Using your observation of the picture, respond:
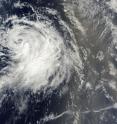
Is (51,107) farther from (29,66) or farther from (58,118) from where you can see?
(29,66)

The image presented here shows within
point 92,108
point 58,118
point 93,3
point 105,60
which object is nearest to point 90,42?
point 105,60

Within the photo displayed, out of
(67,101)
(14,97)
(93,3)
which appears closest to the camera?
(14,97)

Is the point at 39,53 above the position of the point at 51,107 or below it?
above

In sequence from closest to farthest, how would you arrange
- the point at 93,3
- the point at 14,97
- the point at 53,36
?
the point at 14,97 → the point at 53,36 → the point at 93,3

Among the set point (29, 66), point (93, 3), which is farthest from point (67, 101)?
point (93, 3)

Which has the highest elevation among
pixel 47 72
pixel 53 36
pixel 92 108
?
pixel 53 36

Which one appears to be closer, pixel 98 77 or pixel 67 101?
pixel 67 101
